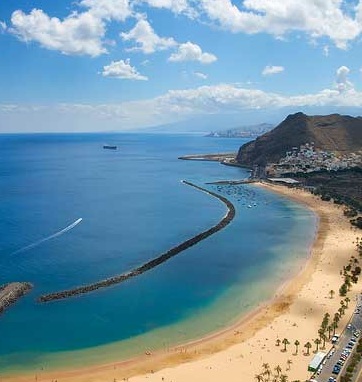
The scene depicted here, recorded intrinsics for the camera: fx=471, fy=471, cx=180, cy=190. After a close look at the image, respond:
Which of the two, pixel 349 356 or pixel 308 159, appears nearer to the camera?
pixel 349 356

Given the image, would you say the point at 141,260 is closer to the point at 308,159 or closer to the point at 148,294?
the point at 148,294

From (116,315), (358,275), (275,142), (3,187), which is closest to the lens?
(116,315)

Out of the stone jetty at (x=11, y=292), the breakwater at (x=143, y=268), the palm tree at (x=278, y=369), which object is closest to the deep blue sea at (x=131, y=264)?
the stone jetty at (x=11, y=292)

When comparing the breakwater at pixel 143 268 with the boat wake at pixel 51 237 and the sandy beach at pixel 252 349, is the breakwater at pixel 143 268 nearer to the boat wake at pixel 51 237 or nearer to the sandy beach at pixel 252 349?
the sandy beach at pixel 252 349

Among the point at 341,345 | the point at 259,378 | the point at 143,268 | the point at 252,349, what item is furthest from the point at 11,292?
the point at 341,345

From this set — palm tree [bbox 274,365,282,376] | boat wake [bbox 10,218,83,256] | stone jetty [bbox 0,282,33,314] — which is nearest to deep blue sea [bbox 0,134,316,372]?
boat wake [bbox 10,218,83,256]

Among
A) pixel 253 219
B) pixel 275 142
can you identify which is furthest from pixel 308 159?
pixel 253 219
